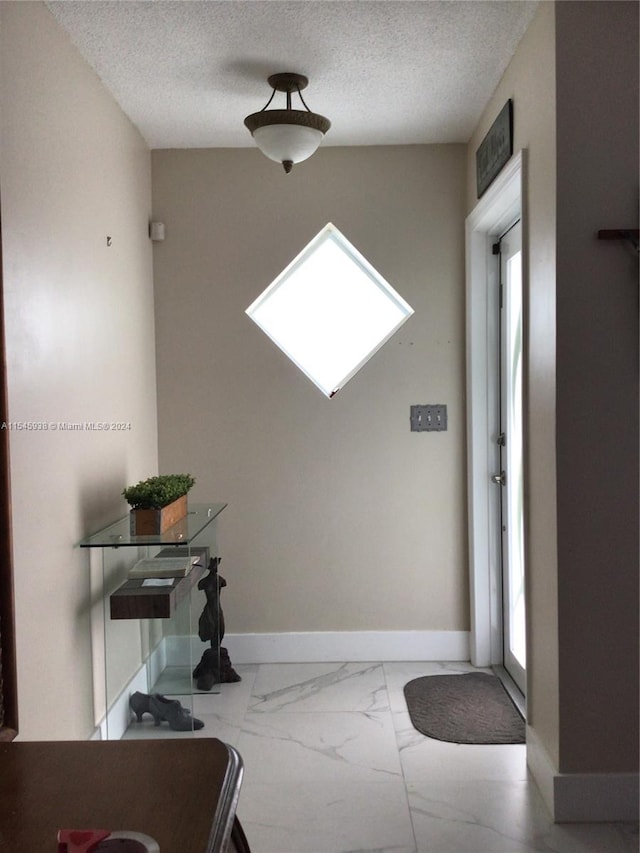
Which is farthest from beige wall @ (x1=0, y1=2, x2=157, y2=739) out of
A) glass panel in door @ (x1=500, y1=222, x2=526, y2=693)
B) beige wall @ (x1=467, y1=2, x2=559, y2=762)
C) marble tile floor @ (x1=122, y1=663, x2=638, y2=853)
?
glass panel in door @ (x1=500, y1=222, x2=526, y2=693)

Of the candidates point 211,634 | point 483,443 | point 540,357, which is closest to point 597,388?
point 540,357

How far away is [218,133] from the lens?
12.2 feet

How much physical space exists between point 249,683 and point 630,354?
232 centimetres

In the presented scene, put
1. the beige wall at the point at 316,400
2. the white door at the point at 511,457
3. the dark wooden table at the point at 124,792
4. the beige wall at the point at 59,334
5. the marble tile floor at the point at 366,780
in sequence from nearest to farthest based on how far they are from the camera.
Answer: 1. the dark wooden table at the point at 124,792
2. the beige wall at the point at 59,334
3. the marble tile floor at the point at 366,780
4. the white door at the point at 511,457
5. the beige wall at the point at 316,400

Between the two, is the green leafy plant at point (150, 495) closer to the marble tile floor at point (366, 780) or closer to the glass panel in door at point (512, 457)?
the marble tile floor at point (366, 780)

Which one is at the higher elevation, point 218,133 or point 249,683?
point 218,133

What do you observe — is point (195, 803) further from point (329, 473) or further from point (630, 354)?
point (329, 473)

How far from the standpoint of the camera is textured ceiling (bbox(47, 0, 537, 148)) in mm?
2559

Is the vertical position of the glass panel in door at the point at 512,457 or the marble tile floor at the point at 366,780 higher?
the glass panel in door at the point at 512,457

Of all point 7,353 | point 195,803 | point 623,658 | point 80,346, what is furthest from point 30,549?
point 623,658

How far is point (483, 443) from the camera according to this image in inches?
152

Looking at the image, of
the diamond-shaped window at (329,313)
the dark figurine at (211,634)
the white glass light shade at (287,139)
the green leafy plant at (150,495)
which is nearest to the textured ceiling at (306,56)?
the white glass light shade at (287,139)

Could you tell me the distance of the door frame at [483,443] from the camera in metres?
3.81

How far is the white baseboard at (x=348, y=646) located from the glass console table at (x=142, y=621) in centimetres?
71
